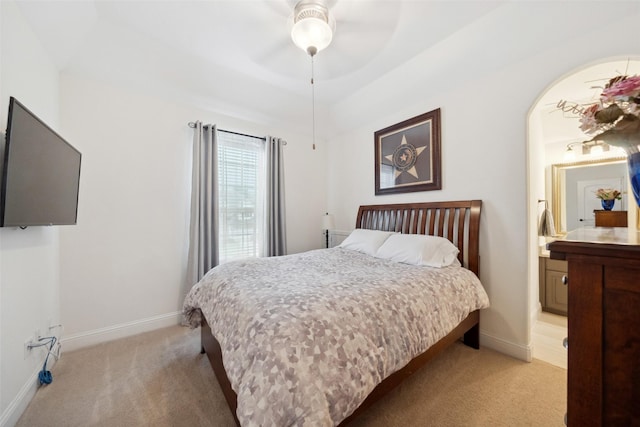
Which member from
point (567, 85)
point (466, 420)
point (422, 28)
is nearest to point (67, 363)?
point (466, 420)

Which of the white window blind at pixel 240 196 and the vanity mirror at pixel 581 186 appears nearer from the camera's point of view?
the vanity mirror at pixel 581 186

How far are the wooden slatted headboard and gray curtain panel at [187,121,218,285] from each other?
2.14 meters

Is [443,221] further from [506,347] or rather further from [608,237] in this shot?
[608,237]

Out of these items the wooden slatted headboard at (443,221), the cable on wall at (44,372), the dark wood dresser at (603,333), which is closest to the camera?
the dark wood dresser at (603,333)

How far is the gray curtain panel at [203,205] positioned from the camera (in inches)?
110

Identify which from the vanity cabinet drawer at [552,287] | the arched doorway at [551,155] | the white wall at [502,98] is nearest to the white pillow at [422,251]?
the white wall at [502,98]

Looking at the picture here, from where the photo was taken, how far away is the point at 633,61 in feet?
5.39

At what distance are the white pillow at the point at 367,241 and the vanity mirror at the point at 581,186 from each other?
2.25 metres

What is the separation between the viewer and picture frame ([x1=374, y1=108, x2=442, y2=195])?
8.63 ft

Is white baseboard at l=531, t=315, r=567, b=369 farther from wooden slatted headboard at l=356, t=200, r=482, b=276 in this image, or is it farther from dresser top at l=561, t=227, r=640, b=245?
dresser top at l=561, t=227, r=640, b=245

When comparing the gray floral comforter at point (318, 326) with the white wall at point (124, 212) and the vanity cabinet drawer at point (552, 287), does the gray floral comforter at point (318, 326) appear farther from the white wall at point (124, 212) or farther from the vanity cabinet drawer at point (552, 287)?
the vanity cabinet drawer at point (552, 287)

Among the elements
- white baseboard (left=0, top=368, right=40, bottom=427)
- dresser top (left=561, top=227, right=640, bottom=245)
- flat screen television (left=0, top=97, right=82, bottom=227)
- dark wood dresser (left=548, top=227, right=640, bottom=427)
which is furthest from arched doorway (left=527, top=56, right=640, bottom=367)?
white baseboard (left=0, top=368, right=40, bottom=427)

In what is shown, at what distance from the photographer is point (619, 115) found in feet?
2.62

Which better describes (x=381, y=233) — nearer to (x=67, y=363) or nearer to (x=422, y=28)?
(x=422, y=28)
